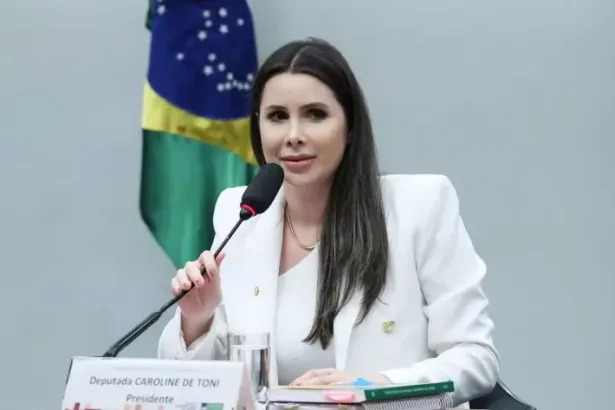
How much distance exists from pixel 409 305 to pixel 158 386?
0.86 metres

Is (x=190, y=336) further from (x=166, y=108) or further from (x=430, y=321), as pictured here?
(x=166, y=108)

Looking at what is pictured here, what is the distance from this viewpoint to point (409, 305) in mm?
1629

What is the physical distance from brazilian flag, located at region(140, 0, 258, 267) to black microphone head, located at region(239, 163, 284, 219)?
1053 millimetres

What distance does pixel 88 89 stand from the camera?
106 inches

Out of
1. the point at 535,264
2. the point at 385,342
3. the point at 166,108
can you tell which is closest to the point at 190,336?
the point at 385,342

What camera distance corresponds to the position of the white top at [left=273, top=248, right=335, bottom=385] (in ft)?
5.34

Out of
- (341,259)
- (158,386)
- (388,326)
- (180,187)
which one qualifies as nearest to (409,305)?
(388,326)

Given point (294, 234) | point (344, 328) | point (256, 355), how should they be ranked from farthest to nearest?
point (294, 234), point (344, 328), point (256, 355)

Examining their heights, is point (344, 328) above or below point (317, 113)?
below

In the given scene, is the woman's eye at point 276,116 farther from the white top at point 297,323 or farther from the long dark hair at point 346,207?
the white top at point 297,323

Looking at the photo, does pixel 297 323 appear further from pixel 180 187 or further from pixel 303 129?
pixel 180 187

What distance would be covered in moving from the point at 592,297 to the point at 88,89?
1.83 metres

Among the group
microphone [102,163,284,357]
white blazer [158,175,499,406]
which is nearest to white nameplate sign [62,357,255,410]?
microphone [102,163,284,357]

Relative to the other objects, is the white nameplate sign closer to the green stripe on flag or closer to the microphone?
the microphone
